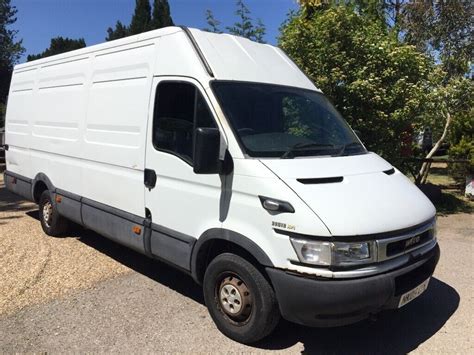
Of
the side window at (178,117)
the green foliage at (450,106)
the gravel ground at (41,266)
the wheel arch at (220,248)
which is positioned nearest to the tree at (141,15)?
the green foliage at (450,106)

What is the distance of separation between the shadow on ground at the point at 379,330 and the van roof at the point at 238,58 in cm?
234

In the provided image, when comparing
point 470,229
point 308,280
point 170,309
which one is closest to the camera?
point 308,280

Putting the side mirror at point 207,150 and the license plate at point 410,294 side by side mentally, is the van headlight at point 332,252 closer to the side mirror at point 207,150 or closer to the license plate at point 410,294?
the license plate at point 410,294

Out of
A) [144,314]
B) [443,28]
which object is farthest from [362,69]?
[443,28]

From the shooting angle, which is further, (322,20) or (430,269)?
(322,20)

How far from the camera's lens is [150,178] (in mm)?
4773

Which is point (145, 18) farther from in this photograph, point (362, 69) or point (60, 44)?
point (362, 69)

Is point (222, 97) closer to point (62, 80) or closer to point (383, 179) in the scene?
point (383, 179)

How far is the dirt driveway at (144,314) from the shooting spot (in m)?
4.00

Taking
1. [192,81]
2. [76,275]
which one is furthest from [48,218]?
[192,81]

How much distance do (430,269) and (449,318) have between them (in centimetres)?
83

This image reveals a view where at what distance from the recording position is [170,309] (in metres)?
4.67

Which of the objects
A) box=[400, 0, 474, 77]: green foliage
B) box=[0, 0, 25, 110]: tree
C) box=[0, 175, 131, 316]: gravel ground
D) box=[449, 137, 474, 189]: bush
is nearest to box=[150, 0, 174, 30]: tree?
box=[0, 0, 25, 110]: tree

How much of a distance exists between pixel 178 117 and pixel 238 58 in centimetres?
84
